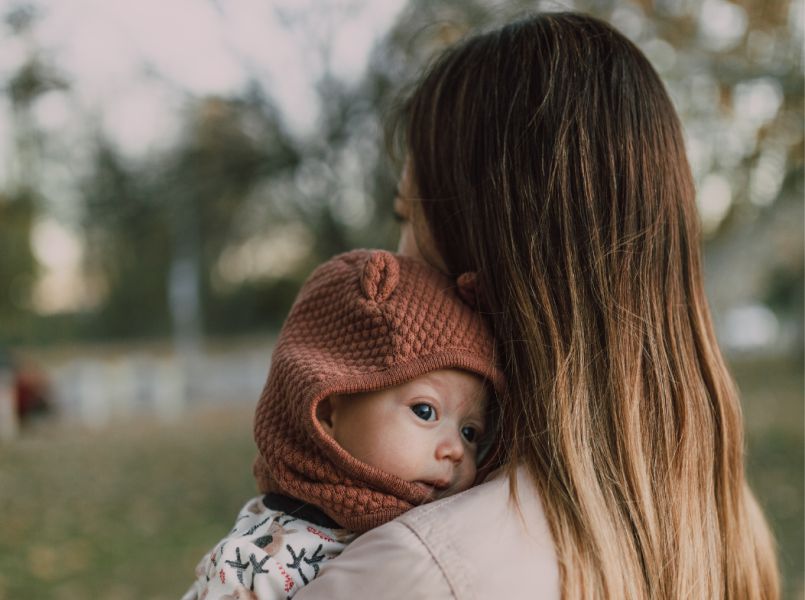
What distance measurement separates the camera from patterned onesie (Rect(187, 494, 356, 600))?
1.20 metres

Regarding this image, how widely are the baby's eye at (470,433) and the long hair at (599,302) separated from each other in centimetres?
6

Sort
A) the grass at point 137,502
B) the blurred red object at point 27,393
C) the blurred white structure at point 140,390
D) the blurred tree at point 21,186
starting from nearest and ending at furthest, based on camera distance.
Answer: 1. the grass at point 137,502
2. the blurred tree at point 21,186
3. the blurred red object at point 27,393
4. the blurred white structure at point 140,390

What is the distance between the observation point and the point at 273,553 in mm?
1224

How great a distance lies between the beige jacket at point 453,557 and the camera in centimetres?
108

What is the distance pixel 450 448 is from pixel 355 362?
204 millimetres

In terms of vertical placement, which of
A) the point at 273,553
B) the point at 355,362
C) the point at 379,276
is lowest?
the point at 273,553

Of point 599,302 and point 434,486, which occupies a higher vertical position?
point 599,302

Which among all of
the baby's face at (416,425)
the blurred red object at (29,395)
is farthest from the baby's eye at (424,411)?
the blurred red object at (29,395)

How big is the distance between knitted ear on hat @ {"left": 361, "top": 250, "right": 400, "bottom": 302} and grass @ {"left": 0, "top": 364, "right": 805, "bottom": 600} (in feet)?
9.71

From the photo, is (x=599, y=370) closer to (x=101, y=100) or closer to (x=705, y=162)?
(x=705, y=162)

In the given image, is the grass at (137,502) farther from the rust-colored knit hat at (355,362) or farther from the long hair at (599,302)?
the rust-colored knit hat at (355,362)

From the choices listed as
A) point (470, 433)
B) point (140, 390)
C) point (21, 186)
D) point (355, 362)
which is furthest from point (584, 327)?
point (21, 186)

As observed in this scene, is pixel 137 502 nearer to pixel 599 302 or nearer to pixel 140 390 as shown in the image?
pixel 599 302

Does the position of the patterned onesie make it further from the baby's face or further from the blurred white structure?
the blurred white structure
